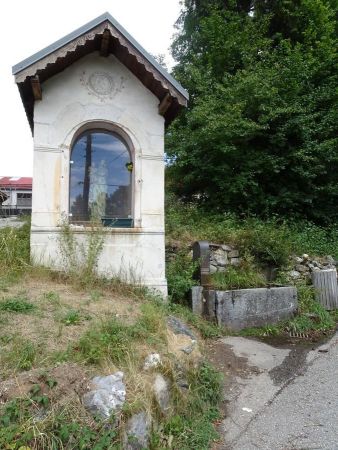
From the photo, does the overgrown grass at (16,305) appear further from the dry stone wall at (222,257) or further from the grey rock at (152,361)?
the dry stone wall at (222,257)

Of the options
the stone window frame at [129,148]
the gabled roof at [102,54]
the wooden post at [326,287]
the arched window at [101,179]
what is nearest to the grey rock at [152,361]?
the stone window frame at [129,148]

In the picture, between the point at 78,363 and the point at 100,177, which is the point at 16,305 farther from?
the point at 100,177

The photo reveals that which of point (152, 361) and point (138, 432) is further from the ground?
point (152, 361)

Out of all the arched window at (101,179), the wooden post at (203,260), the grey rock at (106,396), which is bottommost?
the grey rock at (106,396)

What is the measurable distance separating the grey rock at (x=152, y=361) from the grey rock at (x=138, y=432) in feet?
1.71

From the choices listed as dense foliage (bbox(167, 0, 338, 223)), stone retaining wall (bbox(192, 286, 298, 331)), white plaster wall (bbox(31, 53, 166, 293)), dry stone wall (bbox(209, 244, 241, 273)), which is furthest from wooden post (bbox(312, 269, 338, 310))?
white plaster wall (bbox(31, 53, 166, 293))

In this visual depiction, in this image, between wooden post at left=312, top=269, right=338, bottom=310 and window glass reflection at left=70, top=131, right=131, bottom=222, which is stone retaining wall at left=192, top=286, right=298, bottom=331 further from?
window glass reflection at left=70, top=131, right=131, bottom=222

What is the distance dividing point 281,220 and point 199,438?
8.95 metres

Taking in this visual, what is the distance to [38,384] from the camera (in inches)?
114

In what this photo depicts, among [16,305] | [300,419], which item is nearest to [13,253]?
[16,305]

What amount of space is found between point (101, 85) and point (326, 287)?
6448 mm

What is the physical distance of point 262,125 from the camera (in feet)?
36.5

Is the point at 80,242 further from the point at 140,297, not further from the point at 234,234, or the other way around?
the point at 234,234

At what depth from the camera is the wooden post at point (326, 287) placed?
8.06 m
